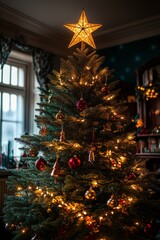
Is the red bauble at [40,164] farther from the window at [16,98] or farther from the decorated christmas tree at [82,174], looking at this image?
the window at [16,98]

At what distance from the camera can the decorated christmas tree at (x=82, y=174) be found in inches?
77.1

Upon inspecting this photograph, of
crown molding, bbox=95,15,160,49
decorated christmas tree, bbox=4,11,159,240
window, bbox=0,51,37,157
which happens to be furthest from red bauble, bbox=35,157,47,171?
crown molding, bbox=95,15,160,49

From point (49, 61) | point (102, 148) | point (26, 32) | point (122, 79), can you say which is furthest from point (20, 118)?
point (102, 148)

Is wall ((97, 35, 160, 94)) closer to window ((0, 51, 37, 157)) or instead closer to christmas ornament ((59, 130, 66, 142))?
window ((0, 51, 37, 157))

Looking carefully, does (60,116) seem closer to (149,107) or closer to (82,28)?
(82,28)

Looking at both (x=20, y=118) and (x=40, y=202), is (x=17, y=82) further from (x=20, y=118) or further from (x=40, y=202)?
(x=40, y=202)

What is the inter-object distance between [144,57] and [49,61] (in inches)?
65.7

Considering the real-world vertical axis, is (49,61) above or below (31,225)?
above

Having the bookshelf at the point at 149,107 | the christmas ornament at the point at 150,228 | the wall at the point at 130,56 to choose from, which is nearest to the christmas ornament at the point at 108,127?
the christmas ornament at the point at 150,228

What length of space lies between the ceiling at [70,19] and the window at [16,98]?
458 millimetres

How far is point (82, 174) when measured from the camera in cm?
210

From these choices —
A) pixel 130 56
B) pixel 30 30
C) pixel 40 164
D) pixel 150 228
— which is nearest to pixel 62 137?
pixel 40 164

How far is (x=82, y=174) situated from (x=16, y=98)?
9.08ft

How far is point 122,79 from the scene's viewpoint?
16.2ft
